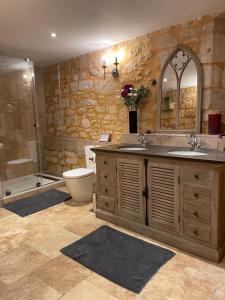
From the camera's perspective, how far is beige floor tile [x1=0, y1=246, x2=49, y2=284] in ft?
6.00

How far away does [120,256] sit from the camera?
2.04 meters

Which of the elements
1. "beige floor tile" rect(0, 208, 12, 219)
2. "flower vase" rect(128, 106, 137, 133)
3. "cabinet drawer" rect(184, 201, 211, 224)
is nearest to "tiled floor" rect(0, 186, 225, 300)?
"cabinet drawer" rect(184, 201, 211, 224)

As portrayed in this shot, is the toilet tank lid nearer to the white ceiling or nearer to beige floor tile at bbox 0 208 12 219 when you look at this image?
beige floor tile at bbox 0 208 12 219

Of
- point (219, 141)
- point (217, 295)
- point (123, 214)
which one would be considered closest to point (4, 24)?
point (123, 214)

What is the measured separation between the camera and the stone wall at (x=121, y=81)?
2.44m

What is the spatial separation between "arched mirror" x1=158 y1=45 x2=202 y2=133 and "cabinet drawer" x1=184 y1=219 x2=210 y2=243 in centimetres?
109

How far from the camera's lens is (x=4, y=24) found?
250 centimetres

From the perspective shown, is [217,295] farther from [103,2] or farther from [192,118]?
[103,2]

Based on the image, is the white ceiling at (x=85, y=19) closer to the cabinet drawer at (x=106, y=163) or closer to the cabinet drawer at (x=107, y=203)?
the cabinet drawer at (x=106, y=163)

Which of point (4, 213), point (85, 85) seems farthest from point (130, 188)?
point (85, 85)

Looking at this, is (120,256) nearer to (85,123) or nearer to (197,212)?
(197,212)

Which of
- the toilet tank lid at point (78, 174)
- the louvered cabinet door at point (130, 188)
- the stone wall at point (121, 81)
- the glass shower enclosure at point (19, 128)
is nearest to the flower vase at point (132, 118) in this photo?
the stone wall at point (121, 81)

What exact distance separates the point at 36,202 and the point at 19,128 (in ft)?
5.22

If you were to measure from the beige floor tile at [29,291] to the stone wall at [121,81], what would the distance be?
7.06ft
